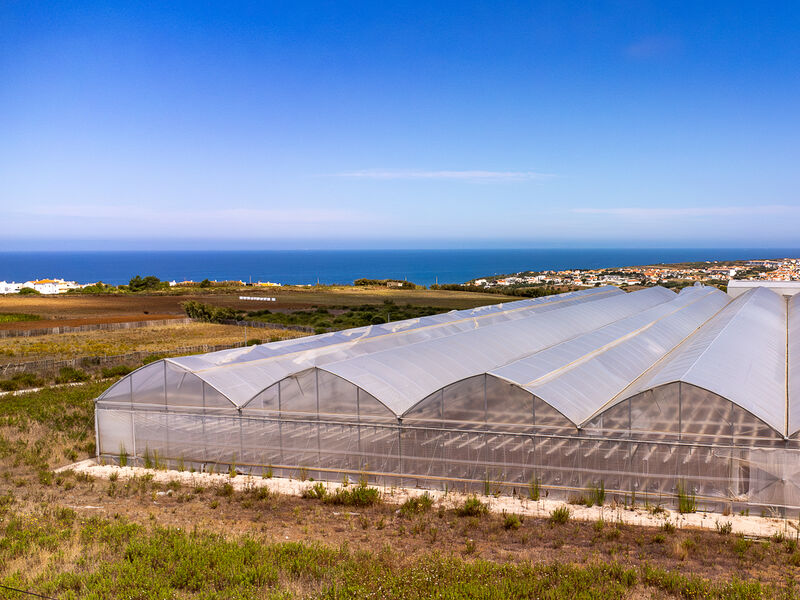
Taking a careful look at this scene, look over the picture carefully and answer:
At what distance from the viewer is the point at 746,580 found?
28.8 ft

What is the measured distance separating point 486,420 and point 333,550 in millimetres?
4709

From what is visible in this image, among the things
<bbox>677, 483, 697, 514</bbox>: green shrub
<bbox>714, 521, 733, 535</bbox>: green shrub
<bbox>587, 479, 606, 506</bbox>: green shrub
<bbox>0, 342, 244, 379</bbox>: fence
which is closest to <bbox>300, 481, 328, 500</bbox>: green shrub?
<bbox>587, 479, 606, 506</bbox>: green shrub

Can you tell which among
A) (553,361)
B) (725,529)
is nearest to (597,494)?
(725,529)

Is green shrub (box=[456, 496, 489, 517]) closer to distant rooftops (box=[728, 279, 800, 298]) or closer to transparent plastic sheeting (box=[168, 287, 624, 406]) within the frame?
transparent plastic sheeting (box=[168, 287, 624, 406])

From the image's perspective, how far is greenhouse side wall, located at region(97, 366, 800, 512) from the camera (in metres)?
11.8

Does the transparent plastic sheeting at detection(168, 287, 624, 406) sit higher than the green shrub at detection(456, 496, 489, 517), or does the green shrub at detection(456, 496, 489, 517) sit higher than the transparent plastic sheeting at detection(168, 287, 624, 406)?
the transparent plastic sheeting at detection(168, 287, 624, 406)

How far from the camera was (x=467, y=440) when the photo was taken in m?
13.3

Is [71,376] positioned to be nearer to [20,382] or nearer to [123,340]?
[20,382]

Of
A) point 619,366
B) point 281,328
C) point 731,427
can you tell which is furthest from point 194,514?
point 281,328

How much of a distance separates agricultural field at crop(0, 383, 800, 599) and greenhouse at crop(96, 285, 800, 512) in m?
1.08

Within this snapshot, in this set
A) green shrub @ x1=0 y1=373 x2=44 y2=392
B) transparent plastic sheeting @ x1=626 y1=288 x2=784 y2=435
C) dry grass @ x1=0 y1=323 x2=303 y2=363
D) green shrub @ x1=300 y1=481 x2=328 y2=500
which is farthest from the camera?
dry grass @ x1=0 y1=323 x2=303 y2=363

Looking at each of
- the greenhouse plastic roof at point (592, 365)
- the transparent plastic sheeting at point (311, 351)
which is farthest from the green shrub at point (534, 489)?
the transparent plastic sheeting at point (311, 351)

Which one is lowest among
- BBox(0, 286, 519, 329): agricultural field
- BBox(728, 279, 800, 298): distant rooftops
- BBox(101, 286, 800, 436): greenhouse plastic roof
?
BBox(0, 286, 519, 329): agricultural field

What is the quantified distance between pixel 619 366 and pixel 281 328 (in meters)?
31.6
